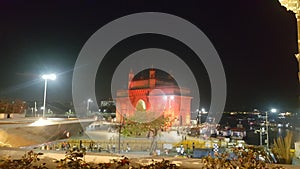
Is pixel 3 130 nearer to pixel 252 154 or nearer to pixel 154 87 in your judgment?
pixel 252 154

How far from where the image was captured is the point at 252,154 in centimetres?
368

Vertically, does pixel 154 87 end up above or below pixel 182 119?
above

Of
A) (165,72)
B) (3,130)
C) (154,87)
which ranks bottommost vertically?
(3,130)

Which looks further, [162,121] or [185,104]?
[185,104]

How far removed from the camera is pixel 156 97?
41.4 meters

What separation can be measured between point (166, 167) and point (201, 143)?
1881 cm

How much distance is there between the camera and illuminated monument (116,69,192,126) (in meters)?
40.3

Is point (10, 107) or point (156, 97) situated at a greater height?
point (156, 97)

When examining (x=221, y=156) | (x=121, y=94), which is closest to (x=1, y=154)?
(x=221, y=156)

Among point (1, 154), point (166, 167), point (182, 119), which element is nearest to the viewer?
point (166, 167)

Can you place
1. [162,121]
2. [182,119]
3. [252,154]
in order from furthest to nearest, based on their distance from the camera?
[182,119] < [162,121] < [252,154]

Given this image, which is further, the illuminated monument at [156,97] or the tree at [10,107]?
the illuminated monument at [156,97]

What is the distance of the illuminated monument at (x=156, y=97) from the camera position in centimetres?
4031

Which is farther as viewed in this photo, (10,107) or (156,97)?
(156,97)
